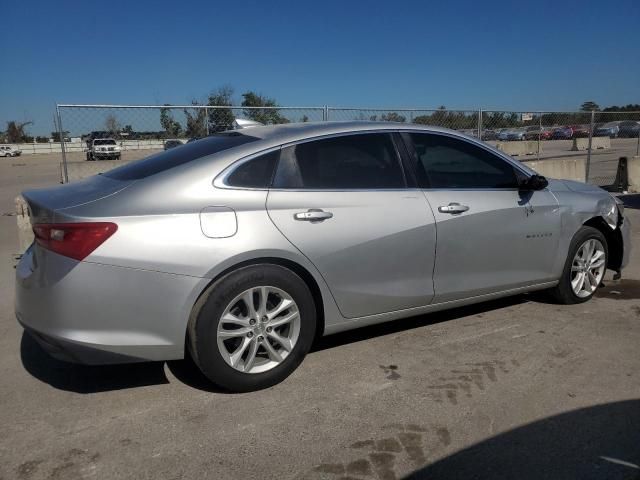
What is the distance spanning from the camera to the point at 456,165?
407 cm

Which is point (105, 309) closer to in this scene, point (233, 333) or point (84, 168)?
point (233, 333)

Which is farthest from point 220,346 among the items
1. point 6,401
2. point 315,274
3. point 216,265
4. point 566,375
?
point 566,375

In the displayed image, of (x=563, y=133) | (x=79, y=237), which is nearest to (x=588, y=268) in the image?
(x=79, y=237)

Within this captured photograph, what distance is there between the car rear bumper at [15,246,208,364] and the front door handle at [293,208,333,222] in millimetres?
714

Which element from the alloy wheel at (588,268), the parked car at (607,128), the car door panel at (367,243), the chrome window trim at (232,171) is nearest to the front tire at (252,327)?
the car door panel at (367,243)

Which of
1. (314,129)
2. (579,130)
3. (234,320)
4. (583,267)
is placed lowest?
(583,267)

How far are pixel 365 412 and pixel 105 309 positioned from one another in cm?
150

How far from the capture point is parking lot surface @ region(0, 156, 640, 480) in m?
2.52

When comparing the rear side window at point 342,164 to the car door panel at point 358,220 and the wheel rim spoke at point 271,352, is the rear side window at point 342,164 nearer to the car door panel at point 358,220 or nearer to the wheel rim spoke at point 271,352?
the car door panel at point 358,220

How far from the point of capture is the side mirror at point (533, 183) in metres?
4.18

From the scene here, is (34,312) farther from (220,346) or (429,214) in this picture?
(429,214)

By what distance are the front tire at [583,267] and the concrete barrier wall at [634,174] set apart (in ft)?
28.9

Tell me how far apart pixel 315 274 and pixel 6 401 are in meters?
1.97

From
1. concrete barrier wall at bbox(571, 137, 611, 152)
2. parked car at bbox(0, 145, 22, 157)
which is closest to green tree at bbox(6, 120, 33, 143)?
parked car at bbox(0, 145, 22, 157)
